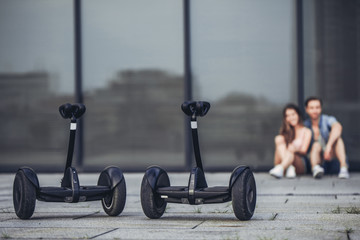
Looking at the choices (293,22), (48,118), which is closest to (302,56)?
(293,22)

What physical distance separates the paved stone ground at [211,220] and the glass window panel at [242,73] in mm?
2596

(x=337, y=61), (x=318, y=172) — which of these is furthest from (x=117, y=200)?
(x=337, y=61)

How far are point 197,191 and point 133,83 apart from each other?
592 cm

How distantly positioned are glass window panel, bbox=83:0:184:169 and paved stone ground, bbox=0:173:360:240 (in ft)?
9.16

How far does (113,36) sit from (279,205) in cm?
553

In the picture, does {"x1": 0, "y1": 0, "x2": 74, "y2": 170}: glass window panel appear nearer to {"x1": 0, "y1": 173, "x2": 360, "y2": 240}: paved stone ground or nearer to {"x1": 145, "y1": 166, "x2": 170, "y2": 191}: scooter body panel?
{"x1": 0, "y1": 173, "x2": 360, "y2": 240}: paved stone ground

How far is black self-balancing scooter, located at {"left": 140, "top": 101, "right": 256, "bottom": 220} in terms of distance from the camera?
626 cm

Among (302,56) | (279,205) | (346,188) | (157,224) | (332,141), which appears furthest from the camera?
(302,56)

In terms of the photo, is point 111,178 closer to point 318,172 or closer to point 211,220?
point 211,220

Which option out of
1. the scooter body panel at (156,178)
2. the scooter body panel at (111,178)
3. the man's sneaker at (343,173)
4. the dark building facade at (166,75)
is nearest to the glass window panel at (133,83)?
the dark building facade at (166,75)

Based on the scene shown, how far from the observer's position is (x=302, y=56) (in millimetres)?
11789

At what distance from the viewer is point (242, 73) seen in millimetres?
11867

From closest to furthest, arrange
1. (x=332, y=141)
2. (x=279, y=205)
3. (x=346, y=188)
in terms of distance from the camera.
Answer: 1. (x=279, y=205)
2. (x=346, y=188)
3. (x=332, y=141)

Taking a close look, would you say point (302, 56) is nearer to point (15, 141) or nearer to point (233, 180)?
point (15, 141)
